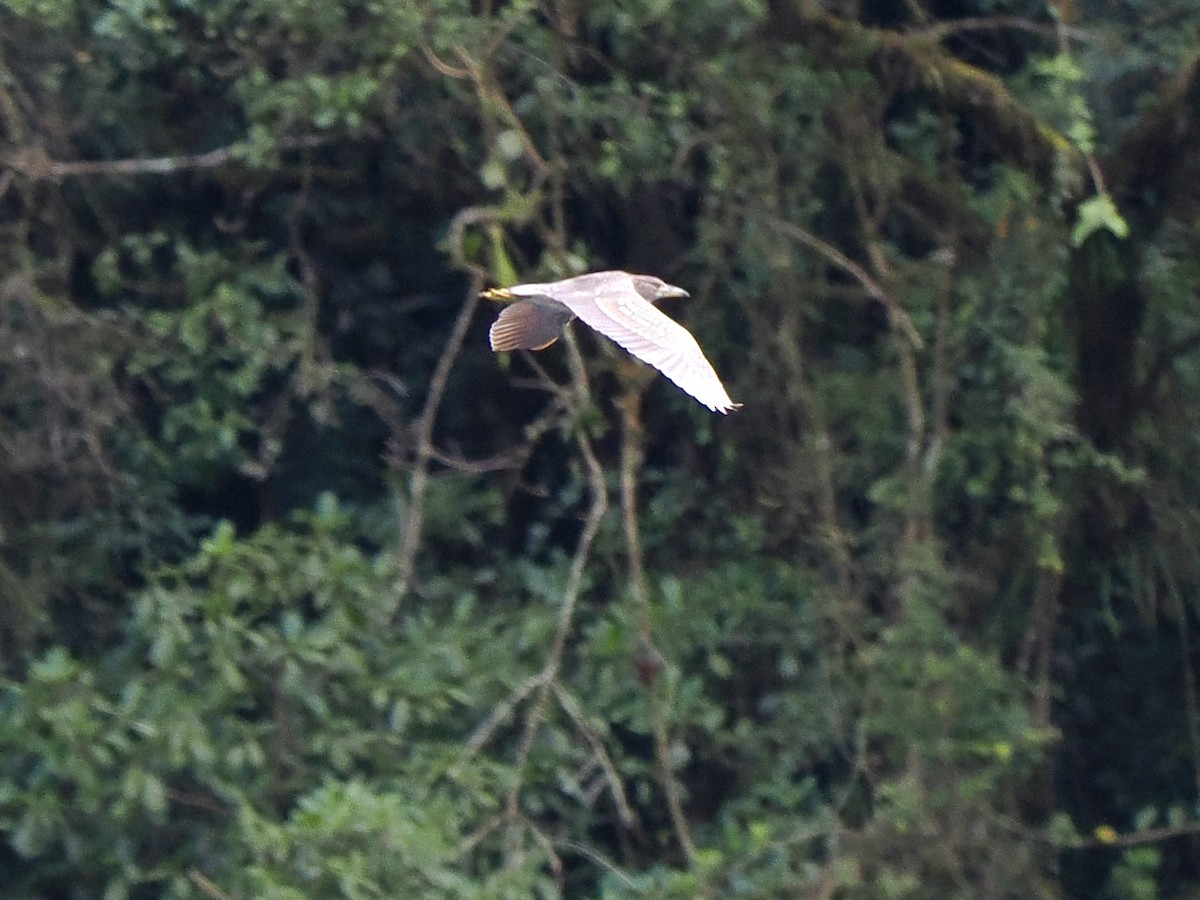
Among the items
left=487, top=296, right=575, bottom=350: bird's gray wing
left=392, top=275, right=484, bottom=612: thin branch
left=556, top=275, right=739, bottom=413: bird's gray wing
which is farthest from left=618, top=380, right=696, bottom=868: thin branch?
left=556, top=275, right=739, bottom=413: bird's gray wing

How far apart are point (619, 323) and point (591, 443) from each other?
6.43 ft

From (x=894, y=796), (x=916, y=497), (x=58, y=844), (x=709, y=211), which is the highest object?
(x=709, y=211)

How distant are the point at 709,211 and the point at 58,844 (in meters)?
2.26

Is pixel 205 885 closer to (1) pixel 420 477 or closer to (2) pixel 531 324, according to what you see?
(1) pixel 420 477

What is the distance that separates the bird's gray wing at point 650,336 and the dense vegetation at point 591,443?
3.47 ft

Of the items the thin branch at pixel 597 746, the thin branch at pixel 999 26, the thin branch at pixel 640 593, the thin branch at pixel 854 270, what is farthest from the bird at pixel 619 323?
the thin branch at pixel 999 26

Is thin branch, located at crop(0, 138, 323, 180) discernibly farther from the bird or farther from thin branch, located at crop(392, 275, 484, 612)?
the bird

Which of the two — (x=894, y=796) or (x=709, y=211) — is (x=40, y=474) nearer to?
(x=709, y=211)

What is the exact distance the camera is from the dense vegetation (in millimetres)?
5762

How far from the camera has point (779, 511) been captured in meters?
6.14

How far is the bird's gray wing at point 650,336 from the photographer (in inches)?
156

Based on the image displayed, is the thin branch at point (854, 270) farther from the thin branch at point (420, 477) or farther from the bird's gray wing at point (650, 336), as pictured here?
the bird's gray wing at point (650, 336)

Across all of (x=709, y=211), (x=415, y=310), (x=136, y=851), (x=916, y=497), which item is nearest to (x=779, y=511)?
(x=916, y=497)

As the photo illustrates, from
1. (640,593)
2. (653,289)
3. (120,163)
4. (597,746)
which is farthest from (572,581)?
(120,163)
